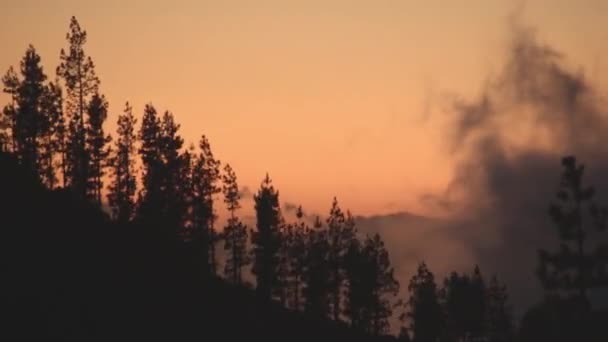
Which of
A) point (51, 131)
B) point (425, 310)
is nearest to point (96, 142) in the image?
point (51, 131)

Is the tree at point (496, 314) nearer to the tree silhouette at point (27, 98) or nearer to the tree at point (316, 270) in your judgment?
the tree at point (316, 270)

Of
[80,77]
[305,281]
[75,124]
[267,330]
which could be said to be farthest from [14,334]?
[305,281]

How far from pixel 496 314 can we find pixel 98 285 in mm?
89010

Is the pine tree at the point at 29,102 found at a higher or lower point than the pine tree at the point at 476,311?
higher

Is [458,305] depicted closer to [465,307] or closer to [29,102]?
[465,307]

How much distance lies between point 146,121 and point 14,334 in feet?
172

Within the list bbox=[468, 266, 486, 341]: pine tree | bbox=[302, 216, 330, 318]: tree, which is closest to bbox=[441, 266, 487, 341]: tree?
bbox=[468, 266, 486, 341]: pine tree

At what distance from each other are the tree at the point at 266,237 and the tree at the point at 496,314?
39526 mm

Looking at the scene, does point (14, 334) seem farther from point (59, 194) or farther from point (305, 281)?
point (305, 281)

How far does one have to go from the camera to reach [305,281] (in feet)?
356

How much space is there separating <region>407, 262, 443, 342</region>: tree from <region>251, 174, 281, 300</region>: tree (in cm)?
2535

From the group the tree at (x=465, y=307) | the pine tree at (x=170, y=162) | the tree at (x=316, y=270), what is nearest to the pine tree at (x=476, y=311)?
the tree at (x=465, y=307)

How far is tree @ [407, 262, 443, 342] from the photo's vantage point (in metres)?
115

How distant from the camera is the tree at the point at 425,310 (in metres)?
115
